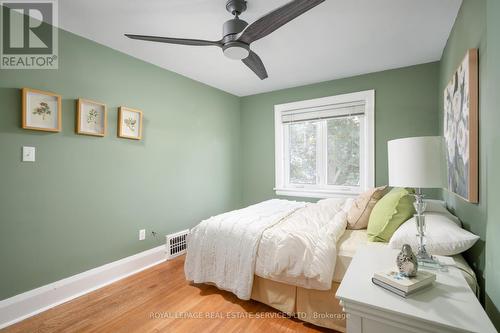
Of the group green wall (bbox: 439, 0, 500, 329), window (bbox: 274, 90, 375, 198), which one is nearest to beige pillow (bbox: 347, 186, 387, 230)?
green wall (bbox: 439, 0, 500, 329)

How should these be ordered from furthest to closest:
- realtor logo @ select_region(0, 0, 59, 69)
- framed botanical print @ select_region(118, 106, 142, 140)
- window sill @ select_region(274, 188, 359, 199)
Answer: window sill @ select_region(274, 188, 359, 199), framed botanical print @ select_region(118, 106, 142, 140), realtor logo @ select_region(0, 0, 59, 69)

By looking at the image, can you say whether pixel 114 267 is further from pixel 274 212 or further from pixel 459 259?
pixel 459 259

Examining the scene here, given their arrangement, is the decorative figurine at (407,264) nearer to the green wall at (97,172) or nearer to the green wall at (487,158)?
the green wall at (487,158)

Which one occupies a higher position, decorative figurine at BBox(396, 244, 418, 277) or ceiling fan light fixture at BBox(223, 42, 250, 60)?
ceiling fan light fixture at BBox(223, 42, 250, 60)

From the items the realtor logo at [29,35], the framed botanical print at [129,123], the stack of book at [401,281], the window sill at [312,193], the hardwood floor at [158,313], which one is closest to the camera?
Answer: the stack of book at [401,281]

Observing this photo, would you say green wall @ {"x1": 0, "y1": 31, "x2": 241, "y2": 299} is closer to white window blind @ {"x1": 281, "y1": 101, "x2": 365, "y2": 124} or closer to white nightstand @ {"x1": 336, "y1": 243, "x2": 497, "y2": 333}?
white window blind @ {"x1": 281, "y1": 101, "x2": 365, "y2": 124}

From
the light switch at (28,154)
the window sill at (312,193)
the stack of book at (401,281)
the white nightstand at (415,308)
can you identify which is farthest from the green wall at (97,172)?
the stack of book at (401,281)

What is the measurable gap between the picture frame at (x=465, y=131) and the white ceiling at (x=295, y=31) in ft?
2.37

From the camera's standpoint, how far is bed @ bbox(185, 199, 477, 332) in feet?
5.65

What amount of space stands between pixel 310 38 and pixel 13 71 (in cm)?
266

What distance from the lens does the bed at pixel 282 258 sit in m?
1.72

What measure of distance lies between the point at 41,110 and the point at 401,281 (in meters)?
2.88

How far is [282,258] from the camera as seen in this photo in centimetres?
180

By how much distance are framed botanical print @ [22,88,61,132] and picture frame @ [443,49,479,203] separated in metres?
3.09
